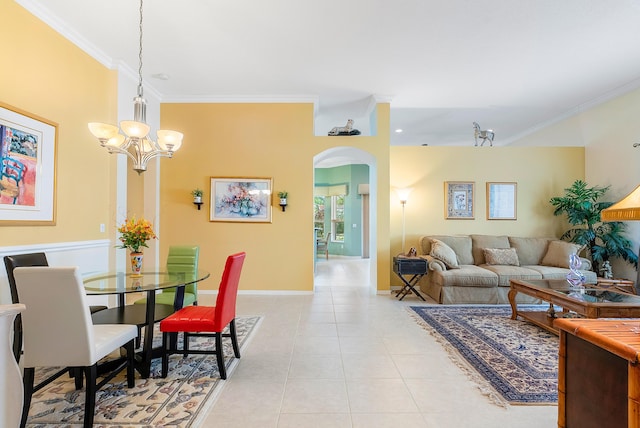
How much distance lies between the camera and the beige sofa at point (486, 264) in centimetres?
469

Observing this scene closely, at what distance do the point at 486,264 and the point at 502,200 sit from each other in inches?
55.7

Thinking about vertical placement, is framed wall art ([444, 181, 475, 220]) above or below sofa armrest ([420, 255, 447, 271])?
above

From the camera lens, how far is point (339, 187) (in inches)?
436

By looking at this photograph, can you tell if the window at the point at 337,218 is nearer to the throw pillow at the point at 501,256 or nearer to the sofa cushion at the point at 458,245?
the sofa cushion at the point at 458,245

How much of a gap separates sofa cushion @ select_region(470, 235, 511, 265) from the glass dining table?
471 centimetres

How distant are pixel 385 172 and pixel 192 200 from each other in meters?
3.38

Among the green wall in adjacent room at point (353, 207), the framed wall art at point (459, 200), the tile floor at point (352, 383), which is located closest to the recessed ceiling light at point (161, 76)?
the tile floor at point (352, 383)

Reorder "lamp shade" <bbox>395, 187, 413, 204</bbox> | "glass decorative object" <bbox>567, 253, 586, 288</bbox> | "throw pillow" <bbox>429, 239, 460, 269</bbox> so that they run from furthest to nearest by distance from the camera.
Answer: "lamp shade" <bbox>395, 187, 413, 204</bbox> → "throw pillow" <bbox>429, 239, 460, 269</bbox> → "glass decorative object" <bbox>567, 253, 586, 288</bbox>

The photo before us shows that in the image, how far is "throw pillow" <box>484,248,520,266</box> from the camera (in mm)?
5191

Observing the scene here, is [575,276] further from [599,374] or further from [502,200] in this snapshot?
[599,374]

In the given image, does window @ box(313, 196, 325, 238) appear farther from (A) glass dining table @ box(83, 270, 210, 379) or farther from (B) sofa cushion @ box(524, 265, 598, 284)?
(A) glass dining table @ box(83, 270, 210, 379)

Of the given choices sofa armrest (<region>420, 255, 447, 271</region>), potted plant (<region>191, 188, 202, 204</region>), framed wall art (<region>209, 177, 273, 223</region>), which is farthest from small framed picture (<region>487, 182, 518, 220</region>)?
potted plant (<region>191, 188, 202, 204</region>)

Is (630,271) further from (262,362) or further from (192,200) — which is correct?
(192,200)

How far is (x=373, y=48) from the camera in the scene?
3771mm
